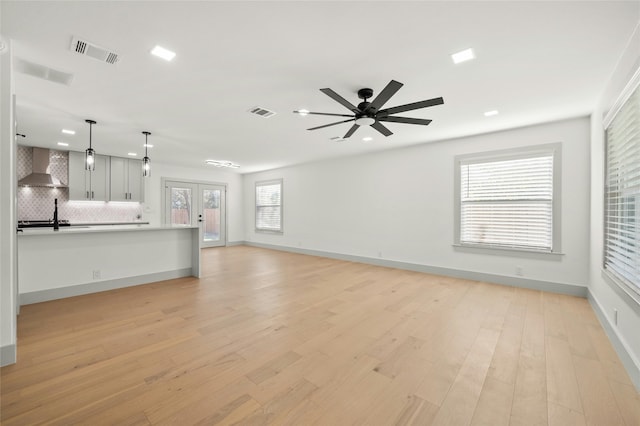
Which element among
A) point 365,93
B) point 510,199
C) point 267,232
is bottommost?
point 267,232

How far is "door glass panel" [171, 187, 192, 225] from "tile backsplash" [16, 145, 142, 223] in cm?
125

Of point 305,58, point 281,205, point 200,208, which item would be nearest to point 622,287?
point 305,58

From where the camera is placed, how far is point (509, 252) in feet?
15.4

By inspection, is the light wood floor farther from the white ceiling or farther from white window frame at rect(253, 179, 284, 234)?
white window frame at rect(253, 179, 284, 234)

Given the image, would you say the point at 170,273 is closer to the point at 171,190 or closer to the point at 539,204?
the point at 171,190

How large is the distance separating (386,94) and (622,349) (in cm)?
303

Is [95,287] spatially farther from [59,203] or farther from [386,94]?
[386,94]

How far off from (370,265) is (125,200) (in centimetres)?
654

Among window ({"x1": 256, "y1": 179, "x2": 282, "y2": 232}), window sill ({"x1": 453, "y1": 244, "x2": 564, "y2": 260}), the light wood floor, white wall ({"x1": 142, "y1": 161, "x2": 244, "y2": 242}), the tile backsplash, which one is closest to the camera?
the light wood floor

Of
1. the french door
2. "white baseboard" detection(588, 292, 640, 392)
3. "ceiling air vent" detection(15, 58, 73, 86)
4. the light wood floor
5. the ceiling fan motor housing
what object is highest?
"ceiling air vent" detection(15, 58, 73, 86)

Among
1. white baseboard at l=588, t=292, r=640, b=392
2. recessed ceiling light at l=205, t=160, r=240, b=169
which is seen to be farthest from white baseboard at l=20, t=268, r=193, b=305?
white baseboard at l=588, t=292, r=640, b=392

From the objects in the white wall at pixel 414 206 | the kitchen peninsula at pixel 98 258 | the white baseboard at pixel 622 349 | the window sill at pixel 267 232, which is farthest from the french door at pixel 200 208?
the white baseboard at pixel 622 349

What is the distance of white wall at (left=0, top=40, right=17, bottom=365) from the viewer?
7.05 ft

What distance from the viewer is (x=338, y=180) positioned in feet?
23.8
